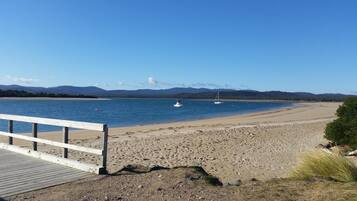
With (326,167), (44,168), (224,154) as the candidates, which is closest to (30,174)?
(44,168)

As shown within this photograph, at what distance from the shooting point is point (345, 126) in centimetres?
1569

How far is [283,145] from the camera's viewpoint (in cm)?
1784

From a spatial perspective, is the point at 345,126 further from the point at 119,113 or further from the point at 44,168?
the point at 119,113

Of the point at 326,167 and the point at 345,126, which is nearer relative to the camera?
the point at 326,167

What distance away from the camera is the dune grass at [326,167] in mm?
7188

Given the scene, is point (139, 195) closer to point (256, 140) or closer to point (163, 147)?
point (163, 147)

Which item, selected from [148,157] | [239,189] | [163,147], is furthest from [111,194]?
[163,147]

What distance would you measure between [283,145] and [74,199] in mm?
12758

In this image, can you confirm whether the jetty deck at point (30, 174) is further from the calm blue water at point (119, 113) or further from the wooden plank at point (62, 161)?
the calm blue water at point (119, 113)

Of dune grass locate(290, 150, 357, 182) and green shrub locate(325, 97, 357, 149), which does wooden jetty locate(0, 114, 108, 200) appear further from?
green shrub locate(325, 97, 357, 149)

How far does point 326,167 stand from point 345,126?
28.8 feet

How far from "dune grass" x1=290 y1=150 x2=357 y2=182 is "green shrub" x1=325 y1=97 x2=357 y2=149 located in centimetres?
738

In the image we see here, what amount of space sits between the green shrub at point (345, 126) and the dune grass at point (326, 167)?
7.38 m

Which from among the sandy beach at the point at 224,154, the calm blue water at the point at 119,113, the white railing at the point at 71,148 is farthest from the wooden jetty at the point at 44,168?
the calm blue water at the point at 119,113
